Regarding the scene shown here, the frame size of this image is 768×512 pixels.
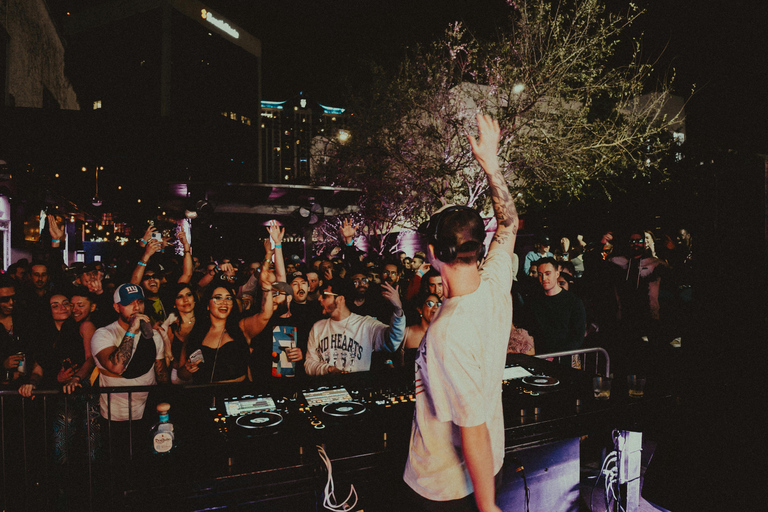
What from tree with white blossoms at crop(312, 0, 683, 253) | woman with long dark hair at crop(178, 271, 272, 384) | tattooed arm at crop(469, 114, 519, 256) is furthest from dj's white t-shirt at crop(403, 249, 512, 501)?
tree with white blossoms at crop(312, 0, 683, 253)

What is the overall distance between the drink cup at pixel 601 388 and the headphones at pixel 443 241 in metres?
2.04

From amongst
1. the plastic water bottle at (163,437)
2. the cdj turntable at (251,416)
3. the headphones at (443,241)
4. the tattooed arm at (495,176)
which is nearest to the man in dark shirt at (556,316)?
the tattooed arm at (495,176)

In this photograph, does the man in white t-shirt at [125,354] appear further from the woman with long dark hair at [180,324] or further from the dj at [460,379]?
the dj at [460,379]

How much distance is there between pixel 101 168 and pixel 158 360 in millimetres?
6398

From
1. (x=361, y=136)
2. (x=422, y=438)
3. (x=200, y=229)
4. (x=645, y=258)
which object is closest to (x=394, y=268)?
(x=645, y=258)

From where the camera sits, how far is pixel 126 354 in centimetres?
359

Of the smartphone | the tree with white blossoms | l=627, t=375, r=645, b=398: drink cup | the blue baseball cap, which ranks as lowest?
l=627, t=375, r=645, b=398: drink cup

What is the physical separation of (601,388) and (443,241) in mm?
2194

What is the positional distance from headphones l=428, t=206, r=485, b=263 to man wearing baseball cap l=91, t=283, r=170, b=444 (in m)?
2.81

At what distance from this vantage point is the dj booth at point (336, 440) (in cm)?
221

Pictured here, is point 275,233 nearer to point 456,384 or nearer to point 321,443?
point 321,443

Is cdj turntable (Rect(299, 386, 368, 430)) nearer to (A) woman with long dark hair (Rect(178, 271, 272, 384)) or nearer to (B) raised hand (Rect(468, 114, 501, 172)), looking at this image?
(A) woman with long dark hair (Rect(178, 271, 272, 384))

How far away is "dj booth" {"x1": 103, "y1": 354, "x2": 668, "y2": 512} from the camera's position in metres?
2.21

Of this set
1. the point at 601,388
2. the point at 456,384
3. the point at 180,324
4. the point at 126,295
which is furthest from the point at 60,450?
the point at 601,388
